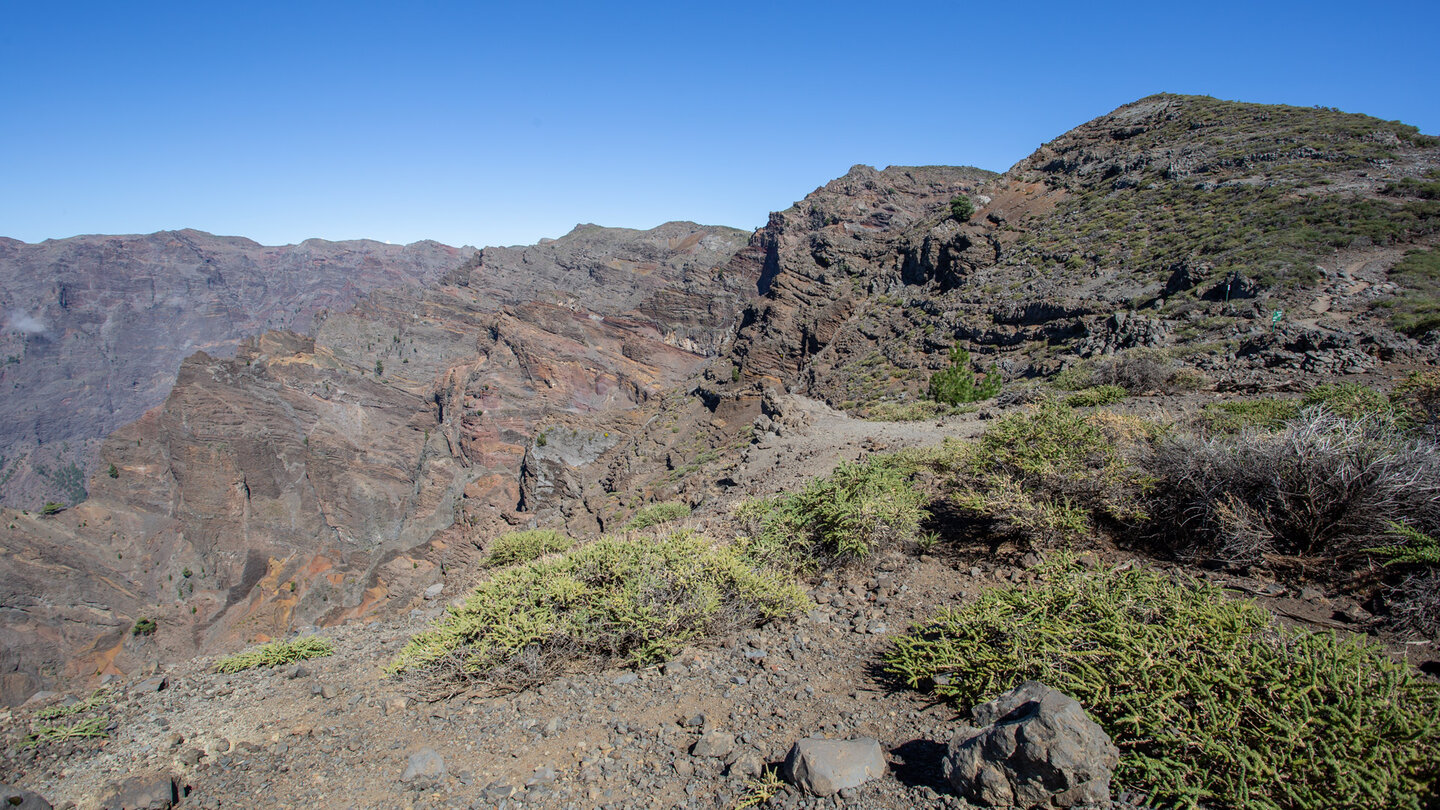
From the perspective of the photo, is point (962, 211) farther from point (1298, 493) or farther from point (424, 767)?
point (424, 767)

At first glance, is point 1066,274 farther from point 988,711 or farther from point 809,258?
point 988,711

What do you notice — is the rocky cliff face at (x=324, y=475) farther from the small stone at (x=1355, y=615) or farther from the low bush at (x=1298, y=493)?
the small stone at (x=1355, y=615)

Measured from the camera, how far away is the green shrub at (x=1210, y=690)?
2053mm

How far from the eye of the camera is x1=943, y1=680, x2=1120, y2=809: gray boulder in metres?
2.22

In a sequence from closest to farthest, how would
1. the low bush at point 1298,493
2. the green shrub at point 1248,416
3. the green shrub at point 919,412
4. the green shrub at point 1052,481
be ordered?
the low bush at point 1298,493, the green shrub at point 1052,481, the green shrub at point 1248,416, the green shrub at point 919,412

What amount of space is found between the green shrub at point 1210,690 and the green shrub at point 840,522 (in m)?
1.85

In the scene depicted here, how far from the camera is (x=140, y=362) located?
12100 cm

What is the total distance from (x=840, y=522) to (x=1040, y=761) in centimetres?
318

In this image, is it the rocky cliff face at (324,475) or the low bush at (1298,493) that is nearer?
the low bush at (1298,493)

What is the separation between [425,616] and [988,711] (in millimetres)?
6951

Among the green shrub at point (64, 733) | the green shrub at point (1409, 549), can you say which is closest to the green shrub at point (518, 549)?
the green shrub at point (64, 733)

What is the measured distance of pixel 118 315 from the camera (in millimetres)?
124125

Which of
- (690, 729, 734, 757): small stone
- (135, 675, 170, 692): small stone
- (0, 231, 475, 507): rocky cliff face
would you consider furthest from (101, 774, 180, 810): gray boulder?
(0, 231, 475, 507): rocky cliff face

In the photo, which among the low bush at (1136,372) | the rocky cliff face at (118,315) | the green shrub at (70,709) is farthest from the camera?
the rocky cliff face at (118,315)
